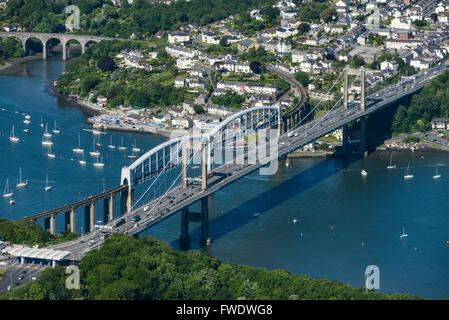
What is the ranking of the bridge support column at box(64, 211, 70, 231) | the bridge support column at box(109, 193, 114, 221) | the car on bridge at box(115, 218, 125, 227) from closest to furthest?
the car on bridge at box(115, 218, 125, 227) < the bridge support column at box(64, 211, 70, 231) < the bridge support column at box(109, 193, 114, 221)

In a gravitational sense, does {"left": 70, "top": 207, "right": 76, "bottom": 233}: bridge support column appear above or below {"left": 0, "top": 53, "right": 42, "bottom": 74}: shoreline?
below

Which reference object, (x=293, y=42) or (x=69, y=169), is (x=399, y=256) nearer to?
(x=69, y=169)

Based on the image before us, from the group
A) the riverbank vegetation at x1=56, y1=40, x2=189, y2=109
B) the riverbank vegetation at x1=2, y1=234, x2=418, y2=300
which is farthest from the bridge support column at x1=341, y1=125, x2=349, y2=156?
the riverbank vegetation at x1=2, y1=234, x2=418, y2=300

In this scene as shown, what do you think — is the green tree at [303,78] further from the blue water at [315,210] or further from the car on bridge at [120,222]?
the car on bridge at [120,222]

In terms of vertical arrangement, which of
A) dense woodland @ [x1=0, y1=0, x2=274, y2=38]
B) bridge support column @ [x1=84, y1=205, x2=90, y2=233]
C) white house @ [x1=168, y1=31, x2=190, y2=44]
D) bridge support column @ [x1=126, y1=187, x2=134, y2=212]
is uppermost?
dense woodland @ [x1=0, y1=0, x2=274, y2=38]

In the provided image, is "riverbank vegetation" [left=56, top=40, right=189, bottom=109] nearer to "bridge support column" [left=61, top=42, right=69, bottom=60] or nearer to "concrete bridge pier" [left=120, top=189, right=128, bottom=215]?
"bridge support column" [left=61, top=42, right=69, bottom=60]

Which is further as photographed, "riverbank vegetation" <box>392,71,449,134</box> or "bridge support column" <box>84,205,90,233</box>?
"riverbank vegetation" <box>392,71,449,134</box>

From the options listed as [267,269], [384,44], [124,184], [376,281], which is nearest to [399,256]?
[376,281]
